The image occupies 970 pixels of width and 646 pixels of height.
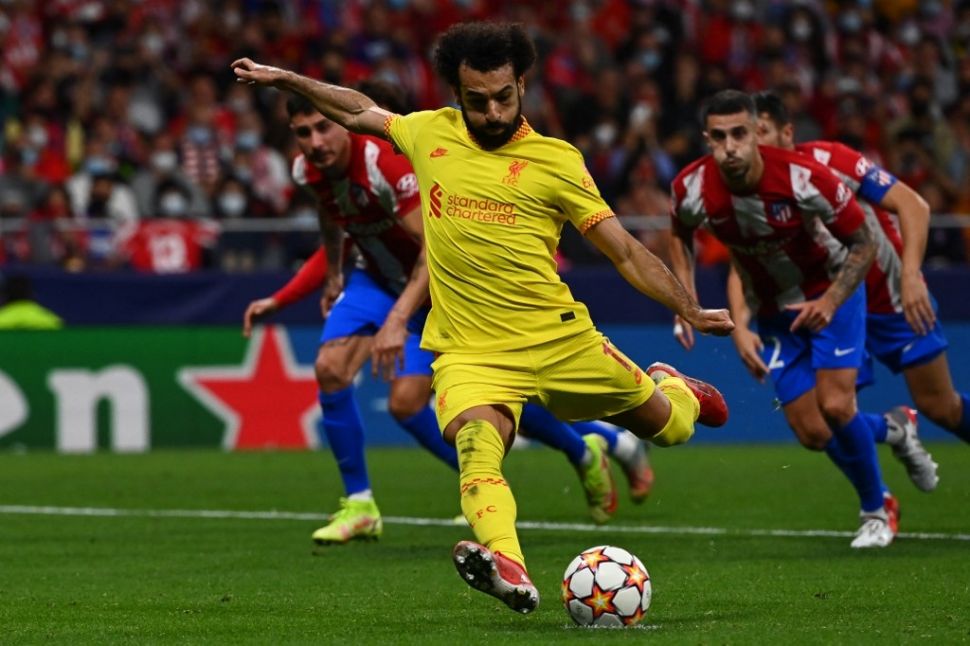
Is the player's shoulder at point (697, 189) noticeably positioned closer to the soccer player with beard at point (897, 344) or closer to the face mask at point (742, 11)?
the soccer player with beard at point (897, 344)

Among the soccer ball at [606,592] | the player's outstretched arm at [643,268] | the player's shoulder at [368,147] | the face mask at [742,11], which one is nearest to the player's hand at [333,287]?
the player's shoulder at [368,147]

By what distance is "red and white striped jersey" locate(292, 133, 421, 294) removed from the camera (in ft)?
29.8

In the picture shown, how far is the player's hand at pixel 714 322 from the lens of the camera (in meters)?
6.44

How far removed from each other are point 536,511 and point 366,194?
105 inches

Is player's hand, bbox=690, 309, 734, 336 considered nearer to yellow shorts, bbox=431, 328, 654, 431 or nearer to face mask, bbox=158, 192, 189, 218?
yellow shorts, bbox=431, 328, 654, 431

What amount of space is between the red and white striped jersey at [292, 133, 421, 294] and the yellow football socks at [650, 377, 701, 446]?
6.88ft

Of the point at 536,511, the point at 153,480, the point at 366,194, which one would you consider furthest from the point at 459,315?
the point at 153,480

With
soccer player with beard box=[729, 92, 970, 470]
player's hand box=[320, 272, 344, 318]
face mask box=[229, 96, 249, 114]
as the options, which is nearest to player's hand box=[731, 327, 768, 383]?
soccer player with beard box=[729, 92, 970, 470]

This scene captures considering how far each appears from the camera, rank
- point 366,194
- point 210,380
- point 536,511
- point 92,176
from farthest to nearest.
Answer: point 92,176, point 210,380, point 536,511, point 366,194

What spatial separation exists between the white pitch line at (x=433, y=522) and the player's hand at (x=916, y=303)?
4.06 ft

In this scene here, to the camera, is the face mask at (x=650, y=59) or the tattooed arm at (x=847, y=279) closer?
the tattooed arm at (x=847, y=279)

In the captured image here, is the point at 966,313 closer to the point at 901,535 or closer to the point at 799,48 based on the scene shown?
the point at 799,48

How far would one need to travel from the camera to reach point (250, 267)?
55.7ft

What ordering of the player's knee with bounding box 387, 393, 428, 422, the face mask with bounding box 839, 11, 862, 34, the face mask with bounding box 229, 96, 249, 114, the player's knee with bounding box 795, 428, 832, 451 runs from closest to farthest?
the player's knee with bounding box 795, 428, 832, 451
the player's knee with bounding box 387, 393, 428, 422
the face mask with bounding box 229, 96, 249, 114
the face mask with bounding box 839, 11, 862, 34
